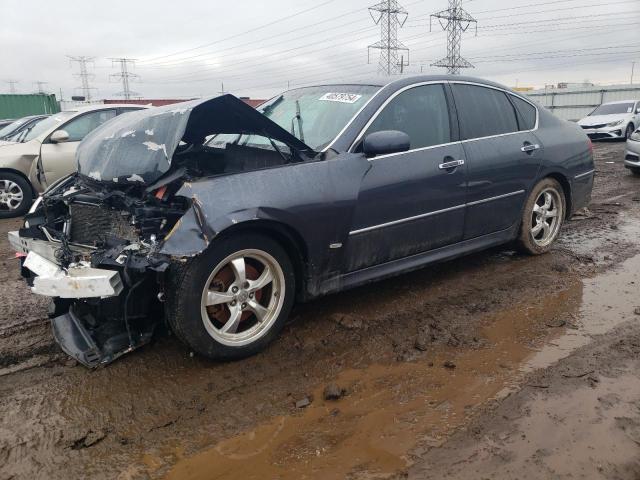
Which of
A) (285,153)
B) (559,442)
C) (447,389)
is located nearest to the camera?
(559,442)

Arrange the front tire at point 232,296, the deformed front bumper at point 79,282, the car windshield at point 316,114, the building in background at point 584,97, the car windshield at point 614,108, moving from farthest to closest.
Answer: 1. the building in background at point 584,97
2. the car windshield at point 614,108
3. the car windshield at point 316,114
4. the front tire at point 232,296
5. the deformed front bumper at point 79,282

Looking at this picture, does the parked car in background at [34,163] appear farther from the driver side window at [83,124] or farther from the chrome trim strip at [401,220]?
the chrome trim strip at [401,220]

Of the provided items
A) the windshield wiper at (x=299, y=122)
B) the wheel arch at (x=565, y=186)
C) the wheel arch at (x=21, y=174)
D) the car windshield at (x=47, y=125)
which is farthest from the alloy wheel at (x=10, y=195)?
the wheel arch at (x=565, y=186)

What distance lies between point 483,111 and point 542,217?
1362 millimetres

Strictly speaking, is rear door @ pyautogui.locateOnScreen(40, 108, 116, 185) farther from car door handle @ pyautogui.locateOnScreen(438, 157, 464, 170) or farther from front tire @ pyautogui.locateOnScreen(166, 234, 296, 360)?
car door handle @ pyautogui.locateOnScreen(438, 157, 464, 170)

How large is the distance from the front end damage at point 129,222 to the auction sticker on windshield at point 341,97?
0.73 metres

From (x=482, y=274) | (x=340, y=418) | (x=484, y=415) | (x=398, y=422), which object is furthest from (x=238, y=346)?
(x=482, y=274)

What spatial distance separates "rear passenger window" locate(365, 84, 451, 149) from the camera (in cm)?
388

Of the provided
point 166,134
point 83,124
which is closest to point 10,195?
point 83,124

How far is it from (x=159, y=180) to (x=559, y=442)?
2.59 metres

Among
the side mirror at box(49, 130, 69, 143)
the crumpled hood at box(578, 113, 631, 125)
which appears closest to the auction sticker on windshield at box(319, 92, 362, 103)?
the side mirror at box(49, 130, 69, 143)

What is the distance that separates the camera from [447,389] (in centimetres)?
289

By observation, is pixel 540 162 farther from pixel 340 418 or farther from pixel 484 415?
pixel 340 418

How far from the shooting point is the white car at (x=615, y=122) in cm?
1792
